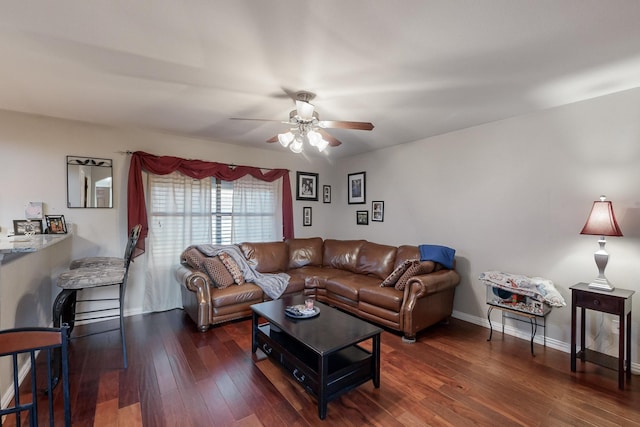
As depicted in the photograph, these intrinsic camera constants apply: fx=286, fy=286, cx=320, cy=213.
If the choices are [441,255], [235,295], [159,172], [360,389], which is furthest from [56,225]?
[441,255]

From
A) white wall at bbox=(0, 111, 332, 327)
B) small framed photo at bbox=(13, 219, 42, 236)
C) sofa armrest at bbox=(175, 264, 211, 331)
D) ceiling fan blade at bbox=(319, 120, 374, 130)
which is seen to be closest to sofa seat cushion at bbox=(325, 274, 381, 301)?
sofa armrest at bbox=(175, 264, 211, 331)

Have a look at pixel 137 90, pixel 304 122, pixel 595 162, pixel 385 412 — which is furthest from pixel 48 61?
pixel 595 162

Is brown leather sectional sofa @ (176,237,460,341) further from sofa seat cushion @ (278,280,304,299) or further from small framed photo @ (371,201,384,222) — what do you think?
small framed photo @ (371,201,384,222)

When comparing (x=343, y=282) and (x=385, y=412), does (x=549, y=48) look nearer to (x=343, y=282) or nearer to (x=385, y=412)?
(x=385, y=412)

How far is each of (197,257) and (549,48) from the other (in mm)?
3837

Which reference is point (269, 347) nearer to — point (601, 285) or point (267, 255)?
point (267, 255)

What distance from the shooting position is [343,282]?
12.4ft

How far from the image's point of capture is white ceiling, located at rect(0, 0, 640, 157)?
156 cm

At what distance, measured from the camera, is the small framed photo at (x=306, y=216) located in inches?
209

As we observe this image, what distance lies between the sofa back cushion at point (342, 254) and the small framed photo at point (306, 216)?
64cm

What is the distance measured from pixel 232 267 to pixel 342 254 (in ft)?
5.76

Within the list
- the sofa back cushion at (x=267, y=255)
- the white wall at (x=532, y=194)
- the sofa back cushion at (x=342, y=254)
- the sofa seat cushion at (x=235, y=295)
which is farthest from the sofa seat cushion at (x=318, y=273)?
the white wall at (x=532, y=194)

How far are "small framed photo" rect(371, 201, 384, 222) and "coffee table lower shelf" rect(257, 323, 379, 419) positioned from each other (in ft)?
8.75

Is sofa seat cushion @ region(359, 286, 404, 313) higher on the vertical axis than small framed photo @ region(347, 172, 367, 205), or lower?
lower
